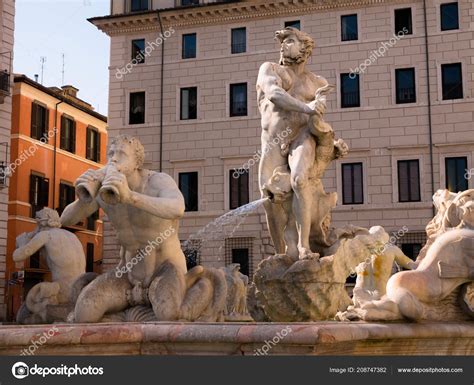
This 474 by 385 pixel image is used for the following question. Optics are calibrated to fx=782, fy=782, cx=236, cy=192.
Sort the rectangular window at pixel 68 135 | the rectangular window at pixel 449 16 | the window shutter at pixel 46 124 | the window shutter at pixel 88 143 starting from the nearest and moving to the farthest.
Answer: the rectangular window at pixel 449 16
the window shutter at pixel 46 124
the rectangular window at pixel 68 135
the window shutter at pixel 88 143

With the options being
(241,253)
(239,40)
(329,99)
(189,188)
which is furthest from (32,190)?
(329,99)

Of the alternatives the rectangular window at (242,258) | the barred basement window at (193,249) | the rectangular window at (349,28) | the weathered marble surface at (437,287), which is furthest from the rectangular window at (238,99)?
the weathered marble surface at (437,287)

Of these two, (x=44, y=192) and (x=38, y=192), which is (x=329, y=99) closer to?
(x=38, y=192)

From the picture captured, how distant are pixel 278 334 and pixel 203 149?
1129 inches

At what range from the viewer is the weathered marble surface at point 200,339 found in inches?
147

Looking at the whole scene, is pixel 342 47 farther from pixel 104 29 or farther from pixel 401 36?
pixel 104 29

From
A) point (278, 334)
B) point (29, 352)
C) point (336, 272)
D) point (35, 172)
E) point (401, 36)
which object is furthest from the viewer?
point (35, 172)

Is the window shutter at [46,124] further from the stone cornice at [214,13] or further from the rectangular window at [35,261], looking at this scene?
the rectangular window at [35,261]

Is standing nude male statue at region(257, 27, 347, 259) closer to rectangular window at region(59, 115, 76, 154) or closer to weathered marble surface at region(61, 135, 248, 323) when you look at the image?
weathered marble surface at region(61, 135, 248, 323)

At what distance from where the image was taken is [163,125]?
108 feet

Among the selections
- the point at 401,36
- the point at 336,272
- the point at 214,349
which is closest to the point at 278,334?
the point at 214,349

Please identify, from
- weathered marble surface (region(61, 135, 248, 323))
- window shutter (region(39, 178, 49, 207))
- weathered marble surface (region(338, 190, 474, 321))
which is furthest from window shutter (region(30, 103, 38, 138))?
weathered marble surface (region(338, 190, 474, 321))

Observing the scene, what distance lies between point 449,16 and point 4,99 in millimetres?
16908

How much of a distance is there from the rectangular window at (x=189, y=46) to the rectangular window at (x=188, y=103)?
5.00 feet
